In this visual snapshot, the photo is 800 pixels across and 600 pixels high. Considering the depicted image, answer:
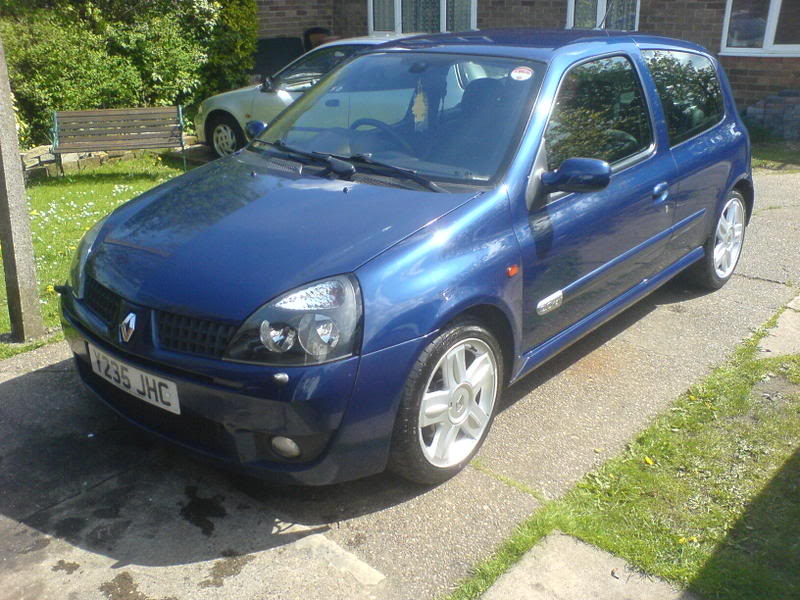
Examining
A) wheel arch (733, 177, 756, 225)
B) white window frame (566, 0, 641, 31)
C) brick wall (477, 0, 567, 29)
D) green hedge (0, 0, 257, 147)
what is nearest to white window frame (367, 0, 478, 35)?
brick wall (477, 0, 567, 29)

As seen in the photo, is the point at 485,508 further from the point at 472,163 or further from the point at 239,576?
the point at 472,163

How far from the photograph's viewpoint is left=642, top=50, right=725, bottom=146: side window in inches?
186

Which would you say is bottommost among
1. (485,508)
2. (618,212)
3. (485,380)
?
(485,508)

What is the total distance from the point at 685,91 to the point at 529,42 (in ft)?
4.20

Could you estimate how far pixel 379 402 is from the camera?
2.97m

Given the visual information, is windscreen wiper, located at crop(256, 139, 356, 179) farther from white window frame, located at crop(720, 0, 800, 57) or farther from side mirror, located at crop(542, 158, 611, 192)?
white window frame, located at crop(720, 0, 800, 57)

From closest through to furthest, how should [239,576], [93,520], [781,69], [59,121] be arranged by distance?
[239,576] < [93,520] < [59,121] < [781,69]

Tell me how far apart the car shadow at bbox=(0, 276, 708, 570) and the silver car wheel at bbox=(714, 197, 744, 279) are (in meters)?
3.19

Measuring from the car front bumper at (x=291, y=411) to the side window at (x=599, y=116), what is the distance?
141 centimetres

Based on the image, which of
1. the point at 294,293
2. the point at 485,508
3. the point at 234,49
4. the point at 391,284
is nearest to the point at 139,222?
the point at 294,293

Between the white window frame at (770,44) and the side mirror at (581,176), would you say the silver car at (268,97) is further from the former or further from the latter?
the side mirror at (581,176)

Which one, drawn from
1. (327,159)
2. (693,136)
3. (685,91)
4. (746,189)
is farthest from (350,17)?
(327,159)

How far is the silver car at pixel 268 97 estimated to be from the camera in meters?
9.41

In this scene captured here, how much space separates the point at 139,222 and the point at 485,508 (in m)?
1.92
